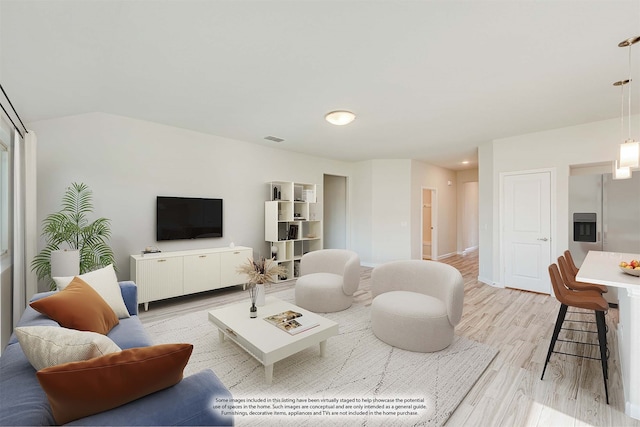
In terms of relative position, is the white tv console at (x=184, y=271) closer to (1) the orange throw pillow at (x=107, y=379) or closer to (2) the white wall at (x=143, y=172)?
(2) the white wall at (x=143, y=172)

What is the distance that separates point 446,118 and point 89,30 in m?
3.80

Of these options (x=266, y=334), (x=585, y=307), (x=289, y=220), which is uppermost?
(x=289, y=220)

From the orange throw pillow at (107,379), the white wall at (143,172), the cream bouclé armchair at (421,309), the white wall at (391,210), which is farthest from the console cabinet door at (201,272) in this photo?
the white wall at (391,210)

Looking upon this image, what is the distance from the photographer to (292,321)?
2408 mm

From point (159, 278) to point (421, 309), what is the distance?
130 inches

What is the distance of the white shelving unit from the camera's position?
17.1 ft

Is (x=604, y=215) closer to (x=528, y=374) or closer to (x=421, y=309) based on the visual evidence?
(x=528, y=374)

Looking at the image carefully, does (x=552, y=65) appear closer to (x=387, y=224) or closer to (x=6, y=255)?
(x=387, y=224)

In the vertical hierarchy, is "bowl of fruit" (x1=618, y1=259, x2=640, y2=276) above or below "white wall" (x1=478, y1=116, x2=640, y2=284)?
below

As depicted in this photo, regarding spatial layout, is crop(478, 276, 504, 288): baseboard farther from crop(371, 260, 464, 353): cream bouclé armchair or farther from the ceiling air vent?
the ceiling air vent

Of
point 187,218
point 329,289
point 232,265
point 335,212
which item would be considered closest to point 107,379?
point 329,289

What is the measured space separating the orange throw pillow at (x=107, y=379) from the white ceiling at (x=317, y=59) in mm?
1918

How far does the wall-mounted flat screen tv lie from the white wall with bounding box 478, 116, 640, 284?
489 cm

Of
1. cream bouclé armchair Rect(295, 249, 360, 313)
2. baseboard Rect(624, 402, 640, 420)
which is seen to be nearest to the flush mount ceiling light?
cream bouclé armchair Rect(295, 249, 360, 313)
